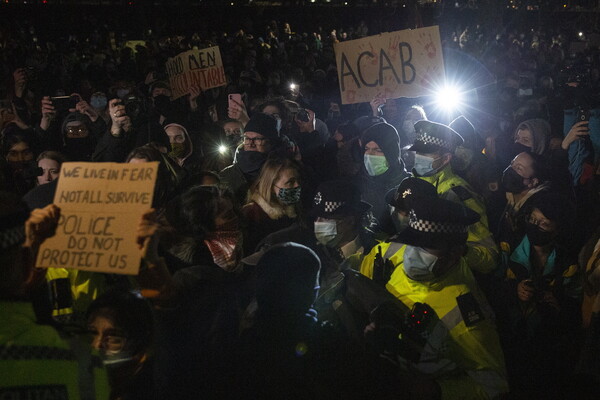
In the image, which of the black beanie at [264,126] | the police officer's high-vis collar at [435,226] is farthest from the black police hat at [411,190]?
the black beanie at [264,126]

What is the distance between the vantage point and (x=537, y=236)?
154 inches

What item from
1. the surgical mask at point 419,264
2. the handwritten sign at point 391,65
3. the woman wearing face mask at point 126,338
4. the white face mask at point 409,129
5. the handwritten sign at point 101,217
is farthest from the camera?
the white face mask at point 409,129

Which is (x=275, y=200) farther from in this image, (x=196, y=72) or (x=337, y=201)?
(x=196, y=72)

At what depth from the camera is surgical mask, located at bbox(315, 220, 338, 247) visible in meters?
3.72

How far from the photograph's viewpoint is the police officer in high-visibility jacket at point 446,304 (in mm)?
2531

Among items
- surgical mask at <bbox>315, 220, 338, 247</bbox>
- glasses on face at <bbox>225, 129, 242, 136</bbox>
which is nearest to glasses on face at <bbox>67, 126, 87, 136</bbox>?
glasses on face at <bbox>225, 129, 242, 136</bbox>

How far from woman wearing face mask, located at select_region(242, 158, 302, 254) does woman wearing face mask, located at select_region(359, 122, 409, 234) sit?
1.05 metres

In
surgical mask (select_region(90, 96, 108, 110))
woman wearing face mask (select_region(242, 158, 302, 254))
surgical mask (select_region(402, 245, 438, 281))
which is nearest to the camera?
surgical mask (select_region(402, 245, 438, 281))

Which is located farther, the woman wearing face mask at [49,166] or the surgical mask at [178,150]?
the surgical mask at [178,150]

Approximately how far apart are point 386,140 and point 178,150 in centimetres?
243

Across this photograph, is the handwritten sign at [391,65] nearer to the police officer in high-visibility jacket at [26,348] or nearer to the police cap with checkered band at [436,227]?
the police cap with checkered band at [436,227]

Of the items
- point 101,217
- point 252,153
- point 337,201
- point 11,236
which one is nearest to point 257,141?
point 252,153

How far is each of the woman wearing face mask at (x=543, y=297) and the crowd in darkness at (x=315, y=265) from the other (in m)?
0.01

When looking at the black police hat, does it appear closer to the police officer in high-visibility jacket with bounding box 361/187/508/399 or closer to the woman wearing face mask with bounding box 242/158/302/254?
the police officer in high-visibility jacket with bounding box 361/187/508/399
